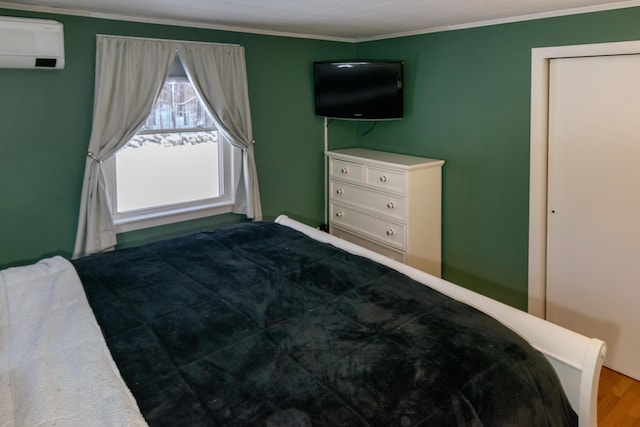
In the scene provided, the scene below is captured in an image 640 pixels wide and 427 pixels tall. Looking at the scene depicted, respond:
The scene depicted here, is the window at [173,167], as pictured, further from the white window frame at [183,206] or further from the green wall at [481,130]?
the green wall at [481,130]

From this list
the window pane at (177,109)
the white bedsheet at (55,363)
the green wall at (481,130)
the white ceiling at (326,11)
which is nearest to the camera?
the white bedsheet at (55,363)

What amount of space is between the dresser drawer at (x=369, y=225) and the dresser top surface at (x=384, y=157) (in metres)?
→ 0.46

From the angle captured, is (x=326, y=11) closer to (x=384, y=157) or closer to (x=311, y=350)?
(x=384, y=157)

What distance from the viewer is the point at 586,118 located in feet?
9.35

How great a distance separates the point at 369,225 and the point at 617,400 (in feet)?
6.71

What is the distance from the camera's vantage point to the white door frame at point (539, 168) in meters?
2.97

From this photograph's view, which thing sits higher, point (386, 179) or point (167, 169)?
point (167, 169)

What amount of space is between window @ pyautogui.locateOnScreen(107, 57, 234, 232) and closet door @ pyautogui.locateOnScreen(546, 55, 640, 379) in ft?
8.06

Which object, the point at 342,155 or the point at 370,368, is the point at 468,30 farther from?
the point at 370,368

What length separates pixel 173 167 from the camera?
3.56 m

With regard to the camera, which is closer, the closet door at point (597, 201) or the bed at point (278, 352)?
the bed at point (278, 352)

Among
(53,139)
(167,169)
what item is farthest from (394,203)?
(53,139)

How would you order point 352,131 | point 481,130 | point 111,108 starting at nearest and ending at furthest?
point 111,108, point 481,130, point 352,131

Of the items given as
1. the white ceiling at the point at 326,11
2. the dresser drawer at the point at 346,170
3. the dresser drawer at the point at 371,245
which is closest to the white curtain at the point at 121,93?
the white ceiling at the point at 326,11
